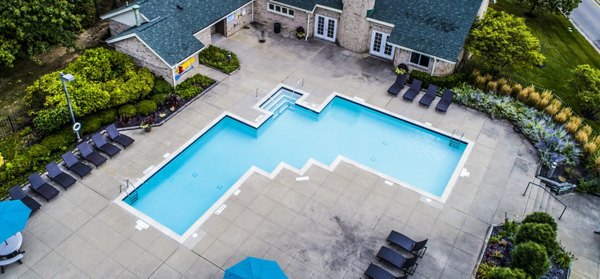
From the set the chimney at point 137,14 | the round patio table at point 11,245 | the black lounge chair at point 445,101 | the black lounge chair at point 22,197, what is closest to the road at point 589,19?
the black lounge chair at point 445,101

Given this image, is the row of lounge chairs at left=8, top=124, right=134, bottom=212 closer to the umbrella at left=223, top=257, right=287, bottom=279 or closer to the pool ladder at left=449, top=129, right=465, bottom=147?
the umbrella at left=223, top=257, right=287, bottom=279

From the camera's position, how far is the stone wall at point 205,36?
3369cm

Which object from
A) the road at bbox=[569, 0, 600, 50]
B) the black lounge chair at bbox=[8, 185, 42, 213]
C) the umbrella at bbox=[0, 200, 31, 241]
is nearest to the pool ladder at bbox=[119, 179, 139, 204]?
the black lounge chair at bbox=[8, 185, 42, 213]

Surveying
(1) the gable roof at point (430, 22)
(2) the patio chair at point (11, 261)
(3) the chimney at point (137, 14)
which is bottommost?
(2) the patio chair at point (11, 261)

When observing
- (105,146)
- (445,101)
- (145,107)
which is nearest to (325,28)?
(445,101)

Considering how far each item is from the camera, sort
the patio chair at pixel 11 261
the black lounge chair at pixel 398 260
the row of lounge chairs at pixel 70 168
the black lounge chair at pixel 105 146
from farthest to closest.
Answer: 1. the black lounge chair at pixel 105 146
2. the row of lounge chairs at pixel 70 168
3. the black lounge chair at pixel 398 260
4. the patio chair at pixel 11 261

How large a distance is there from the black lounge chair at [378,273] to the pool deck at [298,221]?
634 mm

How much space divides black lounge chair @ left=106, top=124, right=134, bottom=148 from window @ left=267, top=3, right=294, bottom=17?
53.9 ft

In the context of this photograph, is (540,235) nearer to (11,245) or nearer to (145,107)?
(145,107)

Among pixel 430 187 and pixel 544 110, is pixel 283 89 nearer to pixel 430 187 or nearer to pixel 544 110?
pixel 430 187

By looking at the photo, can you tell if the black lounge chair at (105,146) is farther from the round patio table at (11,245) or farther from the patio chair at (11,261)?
the patio chair at (11,261)

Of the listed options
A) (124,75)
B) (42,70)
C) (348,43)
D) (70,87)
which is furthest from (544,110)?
A: (42,70)

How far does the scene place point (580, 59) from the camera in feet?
124

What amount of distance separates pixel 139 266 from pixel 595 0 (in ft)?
160
